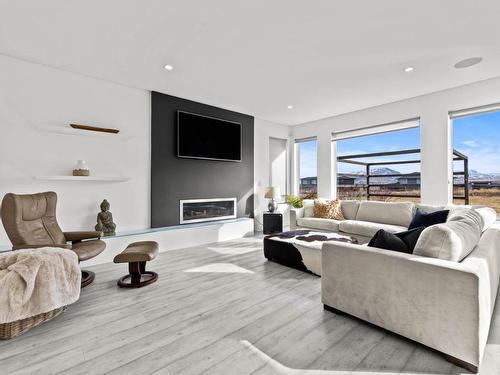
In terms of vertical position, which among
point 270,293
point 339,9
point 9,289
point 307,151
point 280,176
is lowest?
point 270,293

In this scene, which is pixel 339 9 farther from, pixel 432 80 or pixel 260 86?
pixel 432 80

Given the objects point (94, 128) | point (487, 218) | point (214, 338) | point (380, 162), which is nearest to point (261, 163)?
point (380, 162)

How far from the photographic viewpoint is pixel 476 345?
148cm

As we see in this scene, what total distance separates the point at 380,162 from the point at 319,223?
6.48 ft

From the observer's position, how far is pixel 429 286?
5.34ft

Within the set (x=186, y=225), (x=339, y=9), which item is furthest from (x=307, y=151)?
(x=339, y=9)

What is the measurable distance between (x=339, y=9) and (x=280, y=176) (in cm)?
457

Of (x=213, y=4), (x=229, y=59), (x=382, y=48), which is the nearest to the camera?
(x=213, y=4)

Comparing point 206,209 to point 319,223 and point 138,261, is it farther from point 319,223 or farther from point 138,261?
point 138,261

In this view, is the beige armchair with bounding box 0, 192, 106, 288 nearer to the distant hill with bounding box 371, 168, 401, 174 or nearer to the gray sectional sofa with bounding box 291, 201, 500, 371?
the gray sectional sofa with bounding box 291, 201, 500, 371

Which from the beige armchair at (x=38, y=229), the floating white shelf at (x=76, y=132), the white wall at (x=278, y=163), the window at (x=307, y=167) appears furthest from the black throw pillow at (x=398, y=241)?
the white wall at (x=278, y=163)

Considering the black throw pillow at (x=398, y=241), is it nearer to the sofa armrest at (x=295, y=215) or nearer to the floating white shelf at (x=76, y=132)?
the sofa armrest at (x=295, y=215)

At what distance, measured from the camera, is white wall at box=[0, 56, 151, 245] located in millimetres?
3225

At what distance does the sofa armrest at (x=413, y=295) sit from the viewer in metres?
1.50
